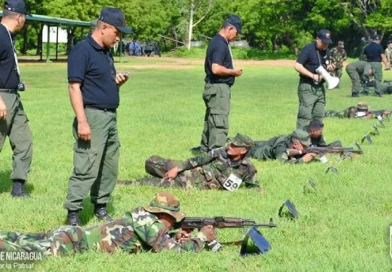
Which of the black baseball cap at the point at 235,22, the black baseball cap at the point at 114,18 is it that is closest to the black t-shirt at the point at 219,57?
the black baseball cap at the point at 235,22

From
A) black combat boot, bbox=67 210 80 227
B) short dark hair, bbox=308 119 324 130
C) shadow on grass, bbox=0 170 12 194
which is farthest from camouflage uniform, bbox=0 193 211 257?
short dark hair, bbox=308 119 324 130

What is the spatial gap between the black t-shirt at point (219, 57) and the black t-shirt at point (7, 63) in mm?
3033

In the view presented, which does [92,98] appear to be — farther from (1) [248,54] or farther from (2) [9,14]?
(1) [248,54]

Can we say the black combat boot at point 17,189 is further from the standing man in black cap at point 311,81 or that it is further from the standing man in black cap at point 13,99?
the standing man in black cap at point 311,81

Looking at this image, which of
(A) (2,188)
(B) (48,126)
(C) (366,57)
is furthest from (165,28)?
(A) (2,188)

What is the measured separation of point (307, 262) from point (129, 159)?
520 cm

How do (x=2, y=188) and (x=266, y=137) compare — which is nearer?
(x=2, y=188)

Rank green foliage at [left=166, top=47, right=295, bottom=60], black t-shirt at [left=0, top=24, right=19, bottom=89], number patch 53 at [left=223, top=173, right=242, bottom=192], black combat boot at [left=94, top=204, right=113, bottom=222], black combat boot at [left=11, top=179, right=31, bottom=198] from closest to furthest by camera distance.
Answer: black combat boot at [left=94, top=204, right=113, bottom=222]
black t-shirt at [left=0, top=24, right=19, bottom=89]
black combat boot at [left=11, top=179, right=31, bottom=198]
number patch 53 at [left=223, top=173, right=242, bottom=192]
green foliage at [left=166, top=47, right=295, bottom=60]

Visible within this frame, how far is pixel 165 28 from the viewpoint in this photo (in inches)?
2827

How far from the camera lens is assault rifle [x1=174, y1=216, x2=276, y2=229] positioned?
18.0ft

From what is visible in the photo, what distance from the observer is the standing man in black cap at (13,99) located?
6809mm

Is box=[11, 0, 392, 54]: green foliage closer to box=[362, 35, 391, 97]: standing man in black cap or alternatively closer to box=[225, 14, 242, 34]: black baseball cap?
box=[362, 35, 391, 97]: standing man in black cap

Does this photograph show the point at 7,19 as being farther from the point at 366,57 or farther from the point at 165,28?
the point at 165,28

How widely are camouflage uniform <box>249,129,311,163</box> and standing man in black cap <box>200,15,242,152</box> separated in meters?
0.95
